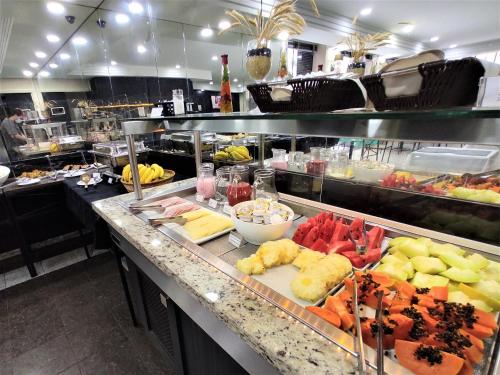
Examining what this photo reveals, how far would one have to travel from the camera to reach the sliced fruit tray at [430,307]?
1.51 feet

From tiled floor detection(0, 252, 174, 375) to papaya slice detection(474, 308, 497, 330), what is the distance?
156 cm

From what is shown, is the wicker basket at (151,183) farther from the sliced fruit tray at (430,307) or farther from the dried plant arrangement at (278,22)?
the sliced fruit tray at (430,307)

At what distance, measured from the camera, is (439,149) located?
2217mm

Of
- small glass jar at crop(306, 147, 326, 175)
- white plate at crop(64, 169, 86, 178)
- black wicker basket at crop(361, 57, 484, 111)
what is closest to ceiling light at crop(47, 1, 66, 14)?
white plate at crop(64, 169, 86, 178)

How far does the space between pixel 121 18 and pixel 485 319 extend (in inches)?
166

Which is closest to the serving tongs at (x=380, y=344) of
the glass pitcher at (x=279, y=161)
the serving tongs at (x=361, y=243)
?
the serving tongs at (x=361, y=243)

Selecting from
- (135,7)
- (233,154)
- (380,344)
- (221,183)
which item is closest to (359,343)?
(380,344)

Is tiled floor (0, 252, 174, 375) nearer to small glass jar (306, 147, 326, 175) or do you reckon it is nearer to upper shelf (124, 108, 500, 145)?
small glass jar (306, 147, 326, 175)

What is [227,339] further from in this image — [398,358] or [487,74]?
[487,74]

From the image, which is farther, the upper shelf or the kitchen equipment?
the kitchen equipment

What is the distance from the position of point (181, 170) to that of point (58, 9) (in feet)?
7.55

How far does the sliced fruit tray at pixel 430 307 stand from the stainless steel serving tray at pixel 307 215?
3 cm

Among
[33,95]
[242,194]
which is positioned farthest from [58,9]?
[242,194]

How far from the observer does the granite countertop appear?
0.50 meters
